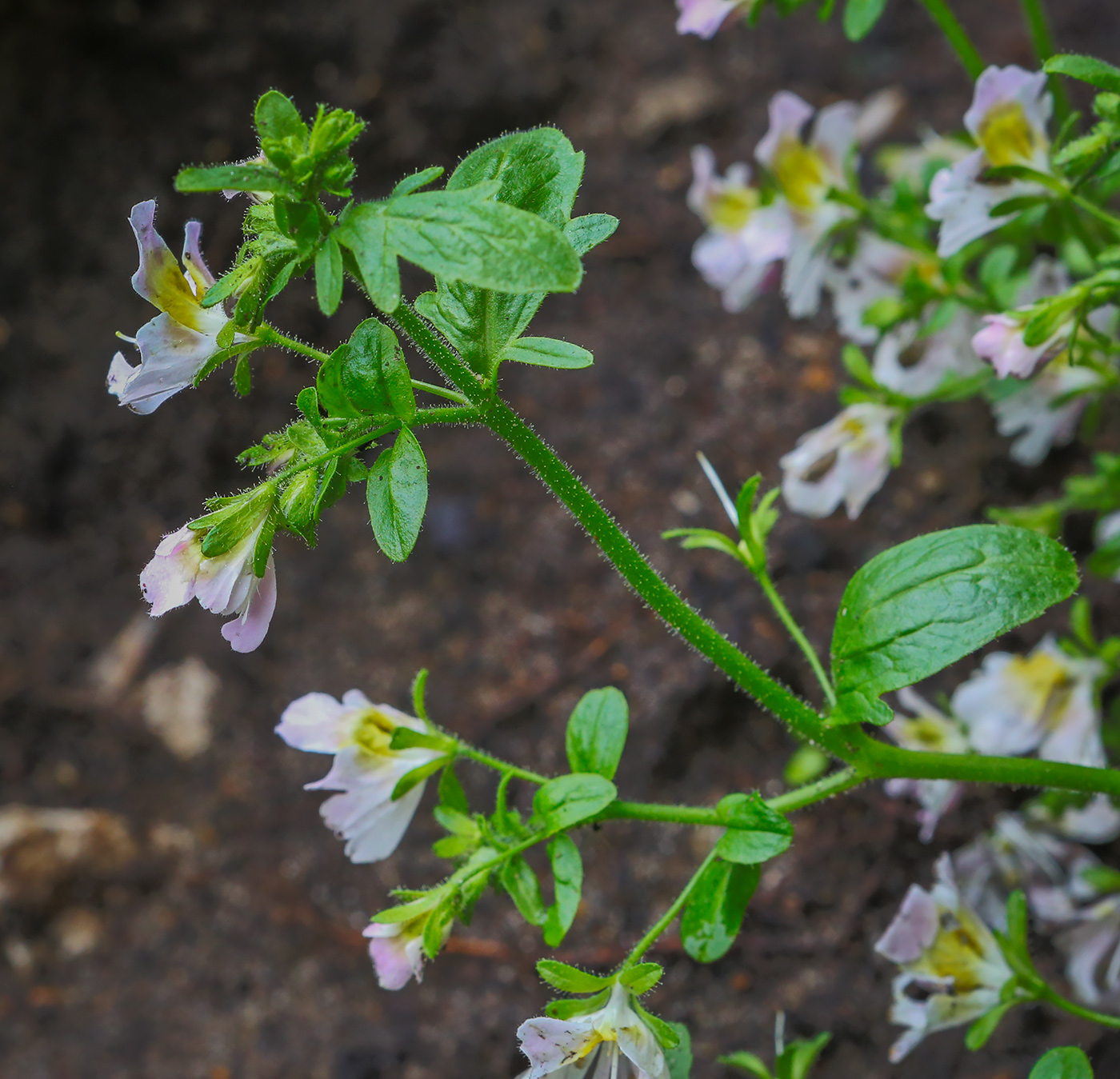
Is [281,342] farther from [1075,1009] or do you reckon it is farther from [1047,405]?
[1047,405]

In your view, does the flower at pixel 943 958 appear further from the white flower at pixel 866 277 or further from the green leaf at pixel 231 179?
the green leaf at pixel 231 179

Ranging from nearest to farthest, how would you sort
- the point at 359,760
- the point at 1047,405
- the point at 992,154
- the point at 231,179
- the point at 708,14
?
the point at 231,179 < the point at 359,760 < the point at 992,154 < the point at 708,14 < the point at 1047,405

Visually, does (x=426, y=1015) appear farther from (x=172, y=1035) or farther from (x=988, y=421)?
(x=988, y=421)

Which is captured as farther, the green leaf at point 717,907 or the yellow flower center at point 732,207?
the yellow flower center at point 732,207

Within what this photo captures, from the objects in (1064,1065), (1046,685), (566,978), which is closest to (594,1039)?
(566,978)

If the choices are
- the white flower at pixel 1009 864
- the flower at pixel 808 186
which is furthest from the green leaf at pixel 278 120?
the white flower at pixel 1009 864
